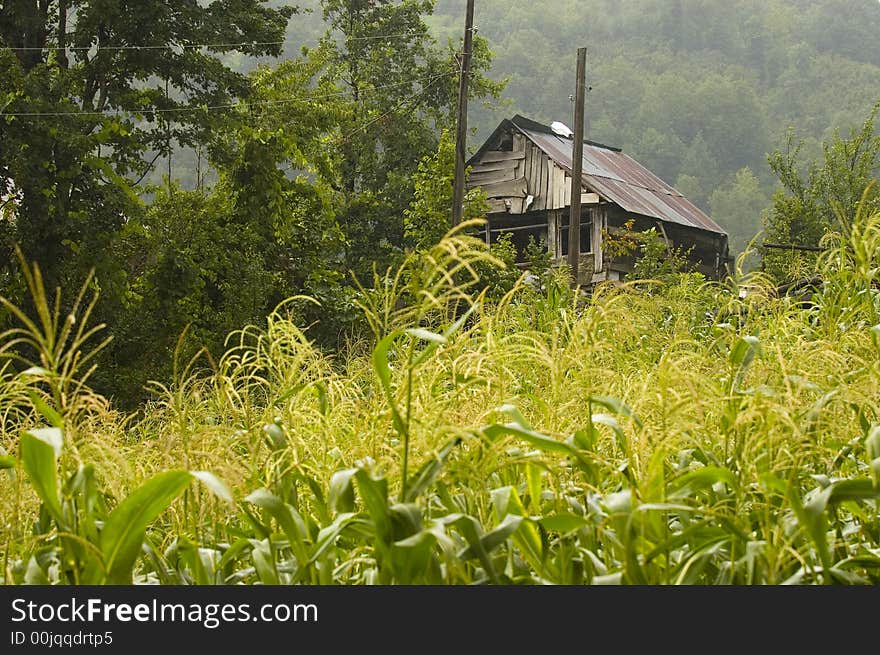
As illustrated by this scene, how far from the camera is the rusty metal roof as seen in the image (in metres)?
31.7

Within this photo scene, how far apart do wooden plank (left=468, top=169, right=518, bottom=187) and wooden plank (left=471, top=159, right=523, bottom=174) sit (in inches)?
3.8

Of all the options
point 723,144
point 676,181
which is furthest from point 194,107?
point 723,144

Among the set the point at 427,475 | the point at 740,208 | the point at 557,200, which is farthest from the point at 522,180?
the point at 740,208

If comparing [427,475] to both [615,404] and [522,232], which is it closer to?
[615,404]

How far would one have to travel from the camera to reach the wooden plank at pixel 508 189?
32438mm

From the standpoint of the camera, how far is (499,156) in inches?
1308

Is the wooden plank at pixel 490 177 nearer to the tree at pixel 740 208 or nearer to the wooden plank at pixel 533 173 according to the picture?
the wooden plank at pixel 533 173

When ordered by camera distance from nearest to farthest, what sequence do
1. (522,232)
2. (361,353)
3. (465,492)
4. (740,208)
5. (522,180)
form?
(465,492) < (361,353) < (522,180) < (522,232) < (740,208)

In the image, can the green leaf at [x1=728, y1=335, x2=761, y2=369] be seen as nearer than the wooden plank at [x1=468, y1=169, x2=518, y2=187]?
Yes

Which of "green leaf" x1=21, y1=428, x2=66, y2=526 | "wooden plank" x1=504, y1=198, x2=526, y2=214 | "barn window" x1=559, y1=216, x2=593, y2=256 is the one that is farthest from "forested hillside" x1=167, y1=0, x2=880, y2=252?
"green leaf" x1=21, y1=428, x2=66, y2=526

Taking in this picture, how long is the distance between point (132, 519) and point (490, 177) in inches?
1222

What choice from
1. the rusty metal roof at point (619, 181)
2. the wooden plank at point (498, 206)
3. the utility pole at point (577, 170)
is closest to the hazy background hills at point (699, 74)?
the rusty metal roof at point (619, 181)

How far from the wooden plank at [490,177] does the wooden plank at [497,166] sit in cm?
10

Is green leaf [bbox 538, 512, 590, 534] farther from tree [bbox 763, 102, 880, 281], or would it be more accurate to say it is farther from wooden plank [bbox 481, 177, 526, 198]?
wooden plank [bbox 481, 177, 526, 198]
